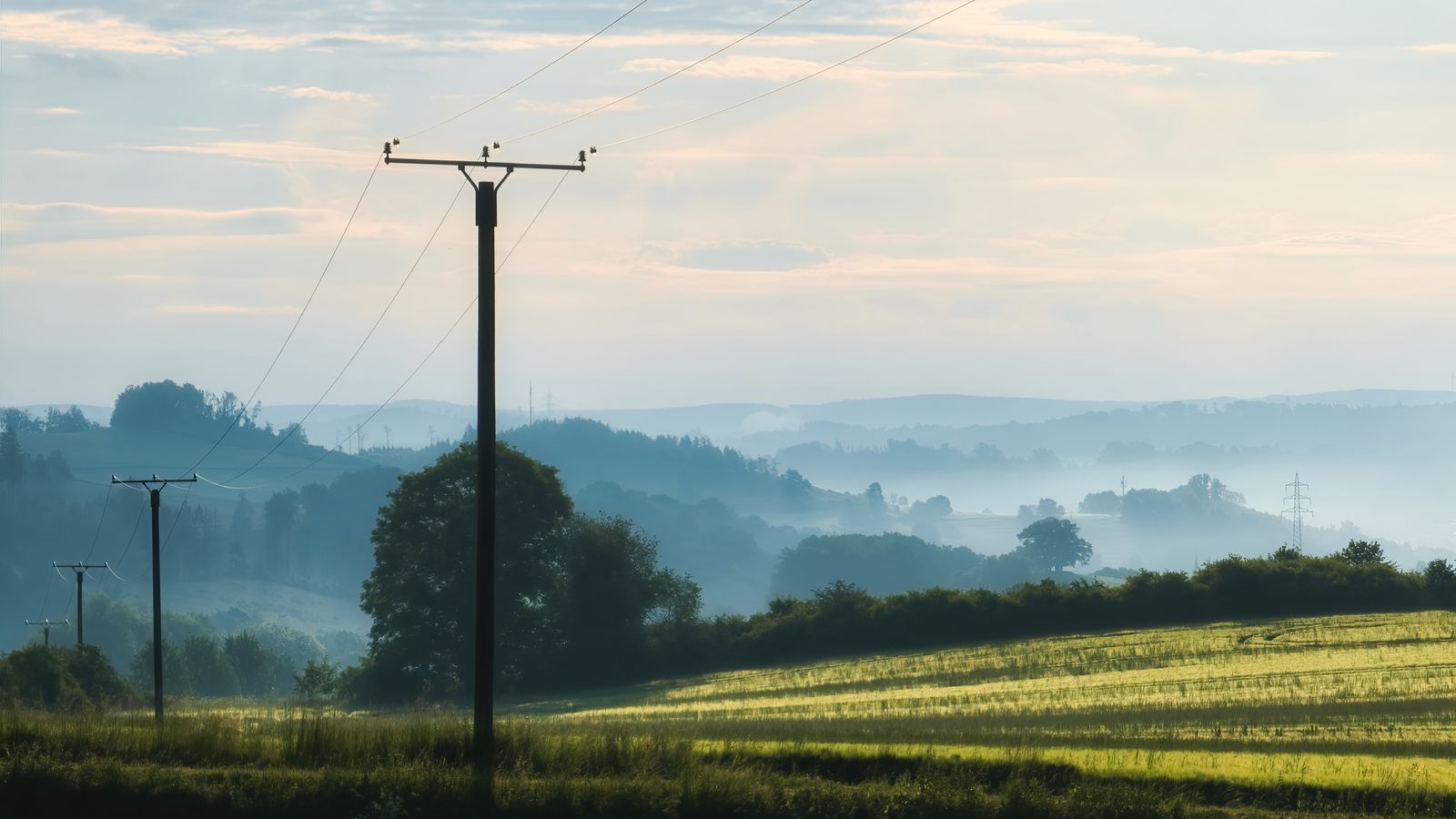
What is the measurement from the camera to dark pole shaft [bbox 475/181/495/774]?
83.0 feet

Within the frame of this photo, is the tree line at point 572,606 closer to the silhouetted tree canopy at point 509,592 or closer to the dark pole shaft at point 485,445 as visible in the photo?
the silhouetted tree canopy at point 509,592

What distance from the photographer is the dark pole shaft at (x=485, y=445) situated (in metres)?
25.3

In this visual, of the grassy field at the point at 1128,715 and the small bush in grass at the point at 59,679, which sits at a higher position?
the grassy field at the point at 1128,715

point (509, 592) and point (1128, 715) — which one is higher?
point (509, 592)

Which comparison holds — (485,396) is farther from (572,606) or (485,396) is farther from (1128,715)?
(572,606)

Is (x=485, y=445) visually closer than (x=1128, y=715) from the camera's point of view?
Yes

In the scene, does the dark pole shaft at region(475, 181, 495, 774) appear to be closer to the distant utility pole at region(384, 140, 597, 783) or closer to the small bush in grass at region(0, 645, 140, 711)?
the distant utility pole at region(384, 140, 597, 783)

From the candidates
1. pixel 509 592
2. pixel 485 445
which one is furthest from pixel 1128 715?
pixel 509 592

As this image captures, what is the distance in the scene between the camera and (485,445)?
85.2 ft

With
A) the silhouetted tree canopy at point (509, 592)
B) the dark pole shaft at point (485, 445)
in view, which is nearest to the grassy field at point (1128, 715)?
the dark pole shaft at point (485, 445)

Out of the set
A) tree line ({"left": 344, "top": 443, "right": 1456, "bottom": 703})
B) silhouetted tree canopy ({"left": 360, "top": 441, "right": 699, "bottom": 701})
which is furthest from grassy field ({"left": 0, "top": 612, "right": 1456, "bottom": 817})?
silhouetted tree canopy ({"left": 360, "top": 441, "right": 699, "bottom": 701})

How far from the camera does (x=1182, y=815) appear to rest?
68.9 feet

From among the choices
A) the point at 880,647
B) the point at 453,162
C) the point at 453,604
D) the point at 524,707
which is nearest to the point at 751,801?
the point at 453,162

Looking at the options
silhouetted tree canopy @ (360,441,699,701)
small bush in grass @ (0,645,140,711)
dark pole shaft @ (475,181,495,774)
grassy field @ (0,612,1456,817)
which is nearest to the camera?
grassy field @ (0,612,1456,817)
